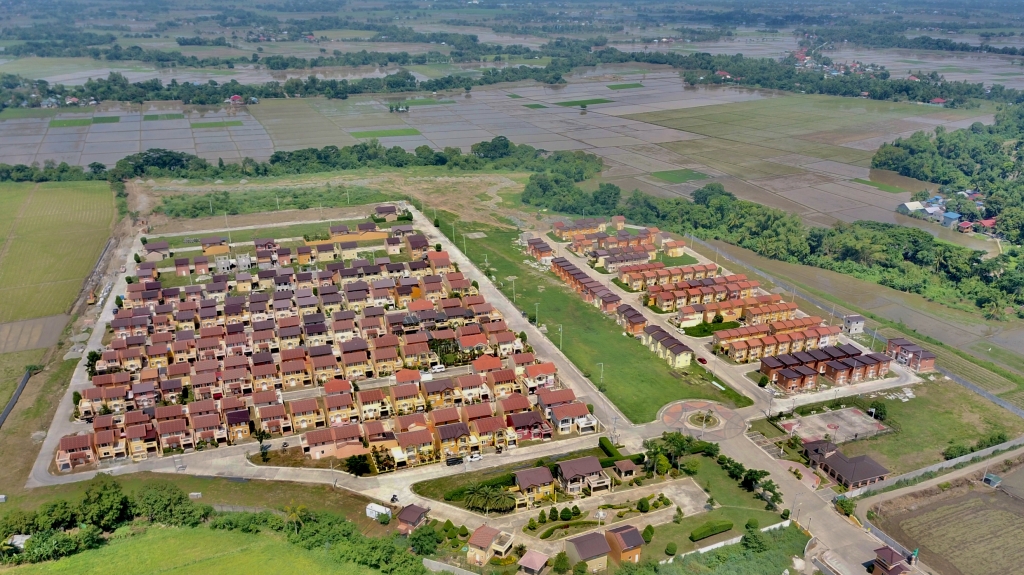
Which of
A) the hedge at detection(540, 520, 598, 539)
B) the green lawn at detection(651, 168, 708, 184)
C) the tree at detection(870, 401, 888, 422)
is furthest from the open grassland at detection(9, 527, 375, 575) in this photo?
the green lawn at detection(651, 168, 708, 184)

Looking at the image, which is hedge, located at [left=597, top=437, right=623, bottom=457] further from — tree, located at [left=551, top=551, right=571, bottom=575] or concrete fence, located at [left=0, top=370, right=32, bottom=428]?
concrete fence, located at [left=0, top=370, right=32, bottom=428]

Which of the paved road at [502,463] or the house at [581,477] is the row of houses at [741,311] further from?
the house at [581,477]

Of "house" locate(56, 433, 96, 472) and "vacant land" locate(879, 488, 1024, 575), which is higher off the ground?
"house" locate(56, 433, 96, 472)

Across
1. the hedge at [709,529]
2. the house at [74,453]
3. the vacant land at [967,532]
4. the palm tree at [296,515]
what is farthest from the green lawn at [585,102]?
the palm tree at [296,515]

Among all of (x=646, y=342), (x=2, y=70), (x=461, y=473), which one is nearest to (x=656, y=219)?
(x=646, y=342)

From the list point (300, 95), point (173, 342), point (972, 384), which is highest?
point (300, 95)

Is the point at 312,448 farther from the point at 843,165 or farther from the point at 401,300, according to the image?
the point at 843,165

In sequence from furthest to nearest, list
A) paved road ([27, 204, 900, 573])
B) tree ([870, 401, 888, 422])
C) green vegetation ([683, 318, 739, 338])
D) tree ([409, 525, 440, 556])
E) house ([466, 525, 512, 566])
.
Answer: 1. green vegetation ([683, 318, 739, 338])
2. tree ([870, 401, 888, 422])
3. paved road ([27, 204, 900, 573])
4. tree ([409, 525, 440, 556])
5. house ([466, 525, 512, 566])
